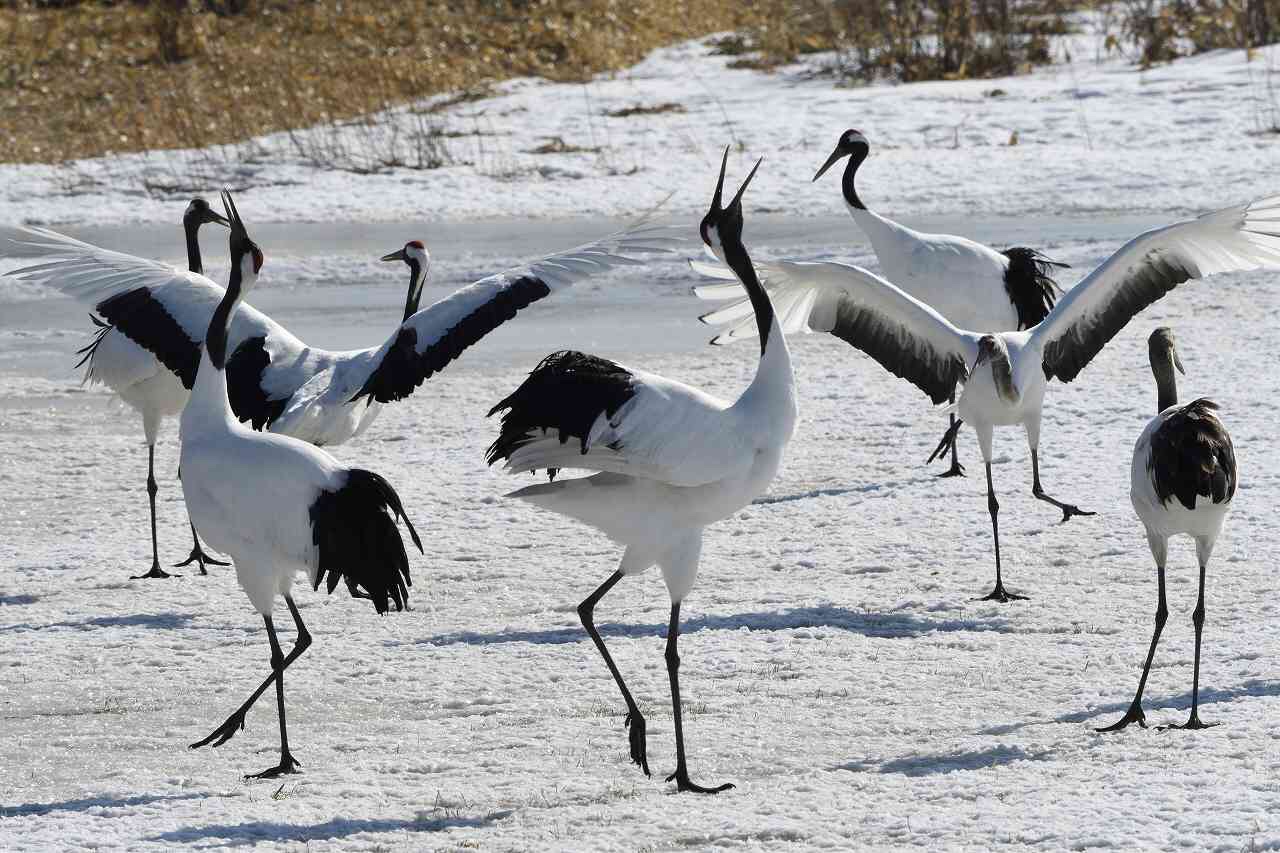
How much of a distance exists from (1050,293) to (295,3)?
17.9 m

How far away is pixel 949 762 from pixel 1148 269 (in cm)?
321

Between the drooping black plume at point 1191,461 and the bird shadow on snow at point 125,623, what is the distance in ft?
11.4

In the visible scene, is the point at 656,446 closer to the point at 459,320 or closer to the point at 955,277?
the point at 459,320

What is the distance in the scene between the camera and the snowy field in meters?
4.48

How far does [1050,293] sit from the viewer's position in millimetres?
8352

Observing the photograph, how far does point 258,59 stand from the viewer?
837 inches

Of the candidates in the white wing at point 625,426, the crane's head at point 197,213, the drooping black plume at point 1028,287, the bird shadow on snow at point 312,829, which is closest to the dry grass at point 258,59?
the crane's head at point 197,213

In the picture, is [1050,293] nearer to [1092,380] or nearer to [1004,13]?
[1092,380]

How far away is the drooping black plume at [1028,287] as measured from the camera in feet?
27.2

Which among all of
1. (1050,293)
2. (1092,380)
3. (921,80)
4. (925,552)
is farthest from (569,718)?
(921,80)

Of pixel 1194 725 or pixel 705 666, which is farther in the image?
pixel 705 666

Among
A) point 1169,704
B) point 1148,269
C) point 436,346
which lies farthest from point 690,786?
point 1148,269

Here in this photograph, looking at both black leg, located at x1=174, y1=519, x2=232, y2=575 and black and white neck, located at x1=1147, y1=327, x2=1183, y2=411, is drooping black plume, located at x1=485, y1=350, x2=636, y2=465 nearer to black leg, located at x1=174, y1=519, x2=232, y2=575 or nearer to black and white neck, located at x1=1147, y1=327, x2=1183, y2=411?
black and white neck, located at x1=1147, y1=327, x2=1183, y2=411

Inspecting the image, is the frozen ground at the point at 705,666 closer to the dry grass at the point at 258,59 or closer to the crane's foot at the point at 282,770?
the crane's foot at the point at 282,770
